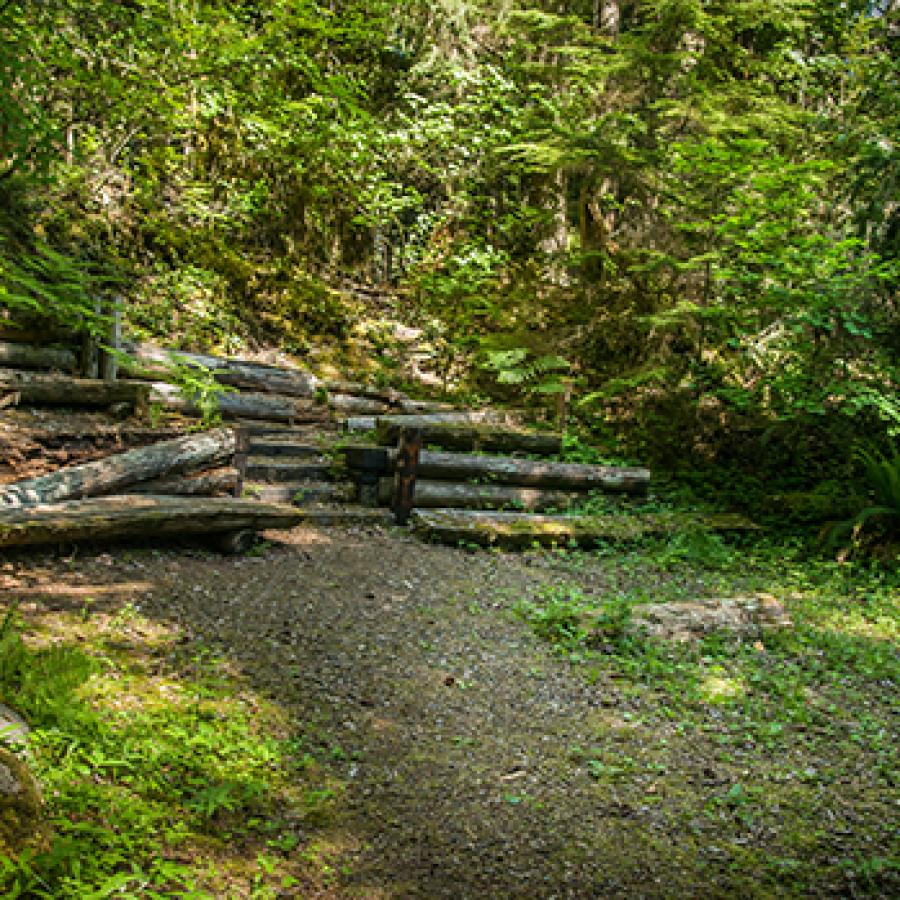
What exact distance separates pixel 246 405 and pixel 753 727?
23.0ft

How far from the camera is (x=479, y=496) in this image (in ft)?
27.0

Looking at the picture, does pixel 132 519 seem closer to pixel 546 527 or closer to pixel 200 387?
pixel 200 387

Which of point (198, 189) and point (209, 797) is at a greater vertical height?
point (198, 189)

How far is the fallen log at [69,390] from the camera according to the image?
23.2 feet

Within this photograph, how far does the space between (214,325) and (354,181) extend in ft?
13.8

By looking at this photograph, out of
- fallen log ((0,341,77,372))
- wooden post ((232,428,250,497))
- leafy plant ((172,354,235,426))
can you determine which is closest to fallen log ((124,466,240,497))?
wooden post ((232,428,250,497))

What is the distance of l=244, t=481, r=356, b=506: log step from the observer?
7230 millimetres

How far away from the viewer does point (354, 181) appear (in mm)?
13000

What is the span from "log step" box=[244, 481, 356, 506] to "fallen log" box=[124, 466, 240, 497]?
1.36 ft

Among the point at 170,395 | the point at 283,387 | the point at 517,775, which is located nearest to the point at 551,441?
the point at 283,387

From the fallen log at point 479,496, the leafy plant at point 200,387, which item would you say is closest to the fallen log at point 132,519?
the leafy plant at point 200,387

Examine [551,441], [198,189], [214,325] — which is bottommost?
[551,441]

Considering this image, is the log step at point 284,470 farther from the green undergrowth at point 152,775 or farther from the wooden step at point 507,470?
the green undergrowth at point 152,775

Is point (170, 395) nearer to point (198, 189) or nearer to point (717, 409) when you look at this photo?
point (198, 189)
